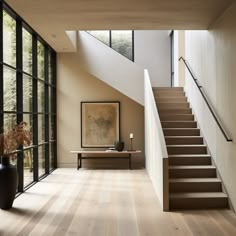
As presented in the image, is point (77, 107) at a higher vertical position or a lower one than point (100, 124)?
higher

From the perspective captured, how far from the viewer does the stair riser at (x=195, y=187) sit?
6129mm

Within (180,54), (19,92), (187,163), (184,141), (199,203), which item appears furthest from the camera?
(180,54)

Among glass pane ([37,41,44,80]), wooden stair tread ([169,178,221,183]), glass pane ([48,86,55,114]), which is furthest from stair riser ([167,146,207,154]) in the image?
glass pane ([48,86,55,114])

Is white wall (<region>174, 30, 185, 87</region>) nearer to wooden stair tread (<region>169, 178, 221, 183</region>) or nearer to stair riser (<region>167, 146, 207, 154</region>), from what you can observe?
stair riser (<region>167, 146, 207, 154</region>)

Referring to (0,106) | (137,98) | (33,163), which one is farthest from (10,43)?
(137,98)

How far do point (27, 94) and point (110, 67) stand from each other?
316 centimetres

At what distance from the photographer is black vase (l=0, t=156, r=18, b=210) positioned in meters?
5.40

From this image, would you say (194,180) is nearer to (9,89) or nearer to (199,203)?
(199,203)

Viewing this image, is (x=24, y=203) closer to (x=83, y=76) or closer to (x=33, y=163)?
(x=33, y=163)

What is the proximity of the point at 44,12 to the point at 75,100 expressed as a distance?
499 centimetres

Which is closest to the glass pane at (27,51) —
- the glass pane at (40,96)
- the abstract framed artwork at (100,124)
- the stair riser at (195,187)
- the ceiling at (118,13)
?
the ceiling at (118,13)

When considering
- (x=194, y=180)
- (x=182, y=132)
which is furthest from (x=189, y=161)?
(x=182, y=132)

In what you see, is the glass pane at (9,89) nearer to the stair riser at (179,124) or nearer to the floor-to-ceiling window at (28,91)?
the floor-to-ceiling window at (28,91)

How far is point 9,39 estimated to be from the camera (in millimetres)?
6410
